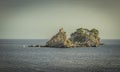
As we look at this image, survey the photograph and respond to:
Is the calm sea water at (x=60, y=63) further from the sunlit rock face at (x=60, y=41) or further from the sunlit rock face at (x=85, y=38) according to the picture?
the sunlit rock face at (x=85, y=38)

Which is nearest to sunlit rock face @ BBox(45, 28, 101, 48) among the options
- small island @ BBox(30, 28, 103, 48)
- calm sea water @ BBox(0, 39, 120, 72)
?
small island @ BBox(30, 28, 103, 48)

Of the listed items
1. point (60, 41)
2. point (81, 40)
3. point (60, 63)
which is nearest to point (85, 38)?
point (81, 40)

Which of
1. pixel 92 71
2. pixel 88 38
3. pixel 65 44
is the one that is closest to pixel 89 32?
pixel 88 38

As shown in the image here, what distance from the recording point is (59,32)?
138000mm

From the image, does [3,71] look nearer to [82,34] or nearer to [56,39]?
[56,39]

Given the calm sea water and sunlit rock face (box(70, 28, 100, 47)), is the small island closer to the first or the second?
sunlit rock face (box(70, 28, 100, 47))

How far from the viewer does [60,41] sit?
465ft

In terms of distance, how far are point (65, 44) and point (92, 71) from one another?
83.3 metres

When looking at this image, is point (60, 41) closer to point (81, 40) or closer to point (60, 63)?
point (81, 40)

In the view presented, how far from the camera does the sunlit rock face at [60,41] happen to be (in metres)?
138

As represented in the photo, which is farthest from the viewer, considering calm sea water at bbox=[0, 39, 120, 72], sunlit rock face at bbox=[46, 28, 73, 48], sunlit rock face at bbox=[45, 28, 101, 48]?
sunlit rock face at bbox=[45, 28, 101, 48]

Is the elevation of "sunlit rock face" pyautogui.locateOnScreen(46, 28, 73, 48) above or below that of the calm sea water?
above

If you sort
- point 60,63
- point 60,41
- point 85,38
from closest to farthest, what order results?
1. point 60,63
2. point 60,41
3. point 85,38

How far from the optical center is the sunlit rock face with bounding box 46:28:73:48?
453ft
